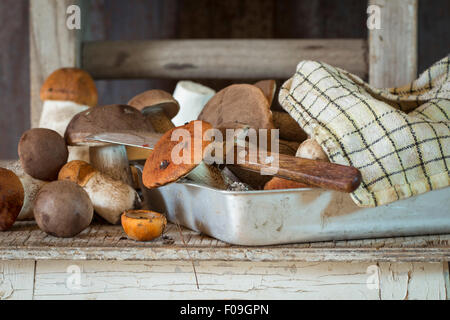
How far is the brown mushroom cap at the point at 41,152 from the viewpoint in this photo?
3.65 feet

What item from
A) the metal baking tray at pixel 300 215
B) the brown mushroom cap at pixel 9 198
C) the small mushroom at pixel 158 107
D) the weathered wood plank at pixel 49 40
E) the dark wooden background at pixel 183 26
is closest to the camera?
→ the metal baking tray at pixel 300 215

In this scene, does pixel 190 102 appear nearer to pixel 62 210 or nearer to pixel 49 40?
pixel 49 40

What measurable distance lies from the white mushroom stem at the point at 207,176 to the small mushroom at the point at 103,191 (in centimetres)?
17

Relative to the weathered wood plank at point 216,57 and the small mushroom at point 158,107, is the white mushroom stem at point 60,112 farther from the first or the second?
the weathered wood plank at point 216,57

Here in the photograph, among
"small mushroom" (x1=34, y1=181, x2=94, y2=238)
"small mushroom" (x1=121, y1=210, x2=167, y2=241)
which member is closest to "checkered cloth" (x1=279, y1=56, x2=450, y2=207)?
"small mushroom" (x1=121, y1=210, x2=167, y2=241)

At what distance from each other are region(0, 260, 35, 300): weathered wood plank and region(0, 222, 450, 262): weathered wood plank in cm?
4

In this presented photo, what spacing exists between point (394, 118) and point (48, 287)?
74 cm

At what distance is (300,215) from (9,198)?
57cm

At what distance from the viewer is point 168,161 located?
950 mm

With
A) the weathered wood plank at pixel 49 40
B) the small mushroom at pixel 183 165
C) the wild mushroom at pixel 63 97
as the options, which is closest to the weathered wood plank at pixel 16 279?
the small mushroom at pixel 183 165

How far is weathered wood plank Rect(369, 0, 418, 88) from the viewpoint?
1.60 metres

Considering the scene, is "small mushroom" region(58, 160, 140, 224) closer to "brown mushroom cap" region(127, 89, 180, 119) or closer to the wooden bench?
the wooden bench

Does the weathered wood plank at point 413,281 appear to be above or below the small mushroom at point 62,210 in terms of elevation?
below

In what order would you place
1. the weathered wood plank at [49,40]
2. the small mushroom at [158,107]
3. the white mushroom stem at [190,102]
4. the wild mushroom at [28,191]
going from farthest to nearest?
the weathered wood plank at [49,40] < the white mushroom stem at [190,102] < the small mushroom at [158,107] < the wild mushroom at [28,191]
